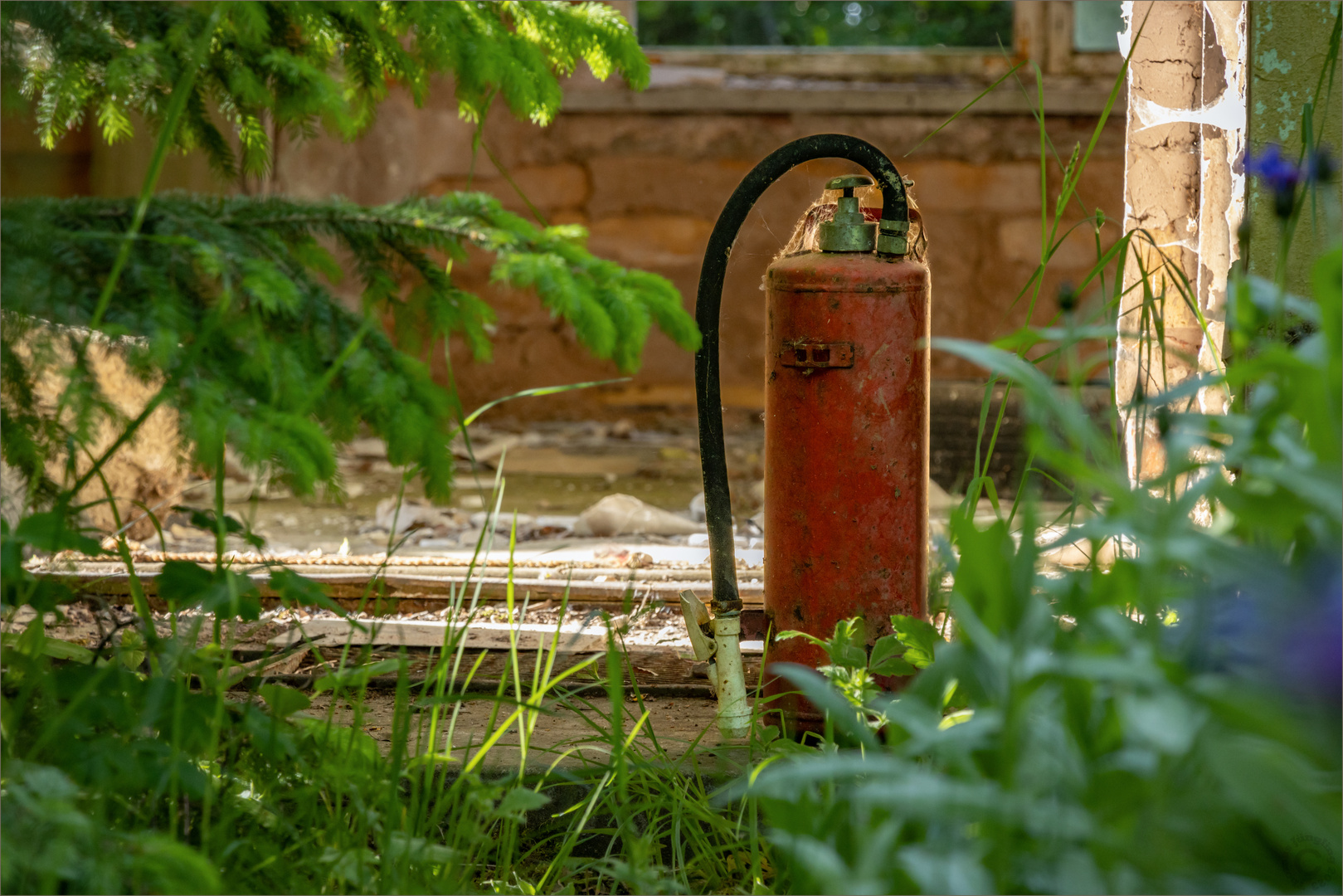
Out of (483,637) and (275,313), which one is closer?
(275,313)

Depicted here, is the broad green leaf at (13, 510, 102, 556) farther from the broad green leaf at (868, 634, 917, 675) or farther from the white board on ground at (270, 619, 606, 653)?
the white board on ground at (270, 619, 606, 653)

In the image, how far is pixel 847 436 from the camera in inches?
64.3

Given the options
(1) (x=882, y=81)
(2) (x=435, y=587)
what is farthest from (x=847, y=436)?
(1) (x=882, y=81)

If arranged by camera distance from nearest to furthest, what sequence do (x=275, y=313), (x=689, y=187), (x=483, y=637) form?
(x=275, y=313) < (x=483, y=637) < (x=689, y=187)

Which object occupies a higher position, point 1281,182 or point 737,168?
point 737,168

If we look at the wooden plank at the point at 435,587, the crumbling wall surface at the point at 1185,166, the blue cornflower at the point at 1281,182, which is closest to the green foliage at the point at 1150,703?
the blue cornflower at the point at 1281,182

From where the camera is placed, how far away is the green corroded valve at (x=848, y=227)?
165 cm

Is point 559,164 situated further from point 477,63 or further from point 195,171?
point 477,63

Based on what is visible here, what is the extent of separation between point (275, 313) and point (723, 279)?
0.67m

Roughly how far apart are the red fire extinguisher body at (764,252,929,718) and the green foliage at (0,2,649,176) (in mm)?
485

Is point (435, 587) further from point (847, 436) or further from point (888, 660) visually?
point (888, 660)

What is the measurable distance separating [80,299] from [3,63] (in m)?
0.38

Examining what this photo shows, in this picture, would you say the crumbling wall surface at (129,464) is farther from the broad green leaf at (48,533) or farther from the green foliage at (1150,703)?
the green foliage at (1150,703)

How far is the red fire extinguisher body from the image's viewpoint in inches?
63.7
